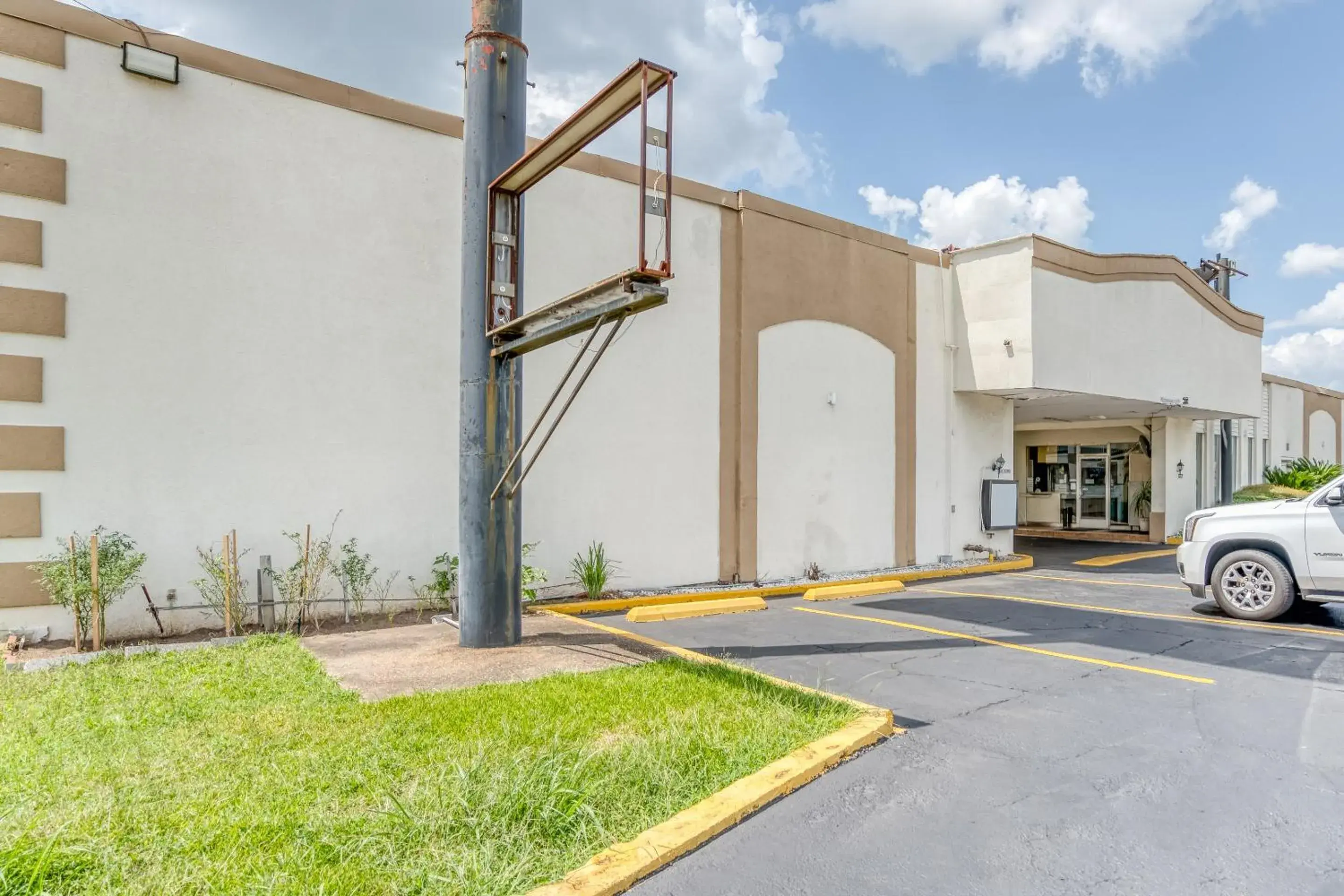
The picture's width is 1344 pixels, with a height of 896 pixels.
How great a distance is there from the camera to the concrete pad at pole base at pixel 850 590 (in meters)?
11.3

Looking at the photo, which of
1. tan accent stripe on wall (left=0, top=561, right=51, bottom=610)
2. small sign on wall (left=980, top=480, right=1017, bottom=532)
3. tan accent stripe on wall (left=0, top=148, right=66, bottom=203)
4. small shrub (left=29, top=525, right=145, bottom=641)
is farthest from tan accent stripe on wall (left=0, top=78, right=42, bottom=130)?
small sign on wall (left=980, top=480, right=1017, bottom=532)

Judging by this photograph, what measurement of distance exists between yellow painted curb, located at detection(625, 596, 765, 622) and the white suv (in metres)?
5.52

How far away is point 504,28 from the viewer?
734cm

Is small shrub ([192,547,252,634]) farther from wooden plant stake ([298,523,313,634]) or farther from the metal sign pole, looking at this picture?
the metal sign pole

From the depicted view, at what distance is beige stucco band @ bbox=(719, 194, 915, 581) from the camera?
12008 mm

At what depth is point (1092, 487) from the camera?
2355cm

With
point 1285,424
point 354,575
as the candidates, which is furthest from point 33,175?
point 1285,424

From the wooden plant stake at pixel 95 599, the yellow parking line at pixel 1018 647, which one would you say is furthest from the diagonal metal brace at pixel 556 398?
the yellow parking line at pixel 1018 647

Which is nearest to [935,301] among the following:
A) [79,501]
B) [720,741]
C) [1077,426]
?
[1077,426]

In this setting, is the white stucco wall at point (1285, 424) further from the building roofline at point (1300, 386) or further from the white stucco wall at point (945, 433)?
the white stucco wall at point (945, 433)

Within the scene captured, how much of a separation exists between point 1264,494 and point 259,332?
995 inches

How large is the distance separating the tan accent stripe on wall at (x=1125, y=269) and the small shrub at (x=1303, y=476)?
8.43 meters

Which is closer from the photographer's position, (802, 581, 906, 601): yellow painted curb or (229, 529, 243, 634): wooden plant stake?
(229, 529, 243, 634): wooden plant stake

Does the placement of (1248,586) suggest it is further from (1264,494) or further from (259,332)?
(1264,494)
